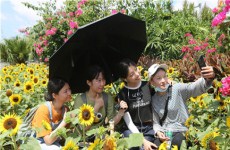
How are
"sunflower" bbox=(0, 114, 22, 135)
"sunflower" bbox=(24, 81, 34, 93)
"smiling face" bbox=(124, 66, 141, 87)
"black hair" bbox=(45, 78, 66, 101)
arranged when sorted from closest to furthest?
1. "sunflower" bbox=(0, 114, 22, 135)
2. "black hair" bbox=(45, 78, 66, 101)
3. "smiling face" bbox=(124, 66, 141, 87)
4. "sunflower" bbox=(24, 81, 34, 93)

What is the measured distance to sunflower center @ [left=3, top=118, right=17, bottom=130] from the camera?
205 cm

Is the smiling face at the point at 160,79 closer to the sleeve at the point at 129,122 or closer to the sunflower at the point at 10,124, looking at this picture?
the sleeve at the point at 129,122

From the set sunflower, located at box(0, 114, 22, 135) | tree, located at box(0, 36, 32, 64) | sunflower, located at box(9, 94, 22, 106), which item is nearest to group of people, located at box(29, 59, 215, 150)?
sunflower, located at box(0, 114, 22, 135)

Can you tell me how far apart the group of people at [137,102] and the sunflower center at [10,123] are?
1.49 feet

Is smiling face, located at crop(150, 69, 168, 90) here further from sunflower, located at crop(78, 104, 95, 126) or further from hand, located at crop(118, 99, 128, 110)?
sunflower, located at crop(78, 104, 95, 126)

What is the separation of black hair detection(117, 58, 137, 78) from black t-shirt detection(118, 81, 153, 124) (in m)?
0.14

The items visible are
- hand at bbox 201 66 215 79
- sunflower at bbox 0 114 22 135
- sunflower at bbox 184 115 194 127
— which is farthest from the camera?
sunflower at bbox 184 115 194 127

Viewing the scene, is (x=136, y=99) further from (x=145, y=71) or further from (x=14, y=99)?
(x=145, y=71)

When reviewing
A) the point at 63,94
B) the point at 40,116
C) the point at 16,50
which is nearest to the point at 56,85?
the point at 63,94

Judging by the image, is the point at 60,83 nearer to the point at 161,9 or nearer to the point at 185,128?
the point at 185,128

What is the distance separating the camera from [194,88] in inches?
101

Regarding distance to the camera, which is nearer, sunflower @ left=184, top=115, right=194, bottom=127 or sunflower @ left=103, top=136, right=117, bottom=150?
sunflower @ left=103, top=136, right=117, bottom=150

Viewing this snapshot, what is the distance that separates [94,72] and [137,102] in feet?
1.46

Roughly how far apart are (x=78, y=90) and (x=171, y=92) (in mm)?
783
